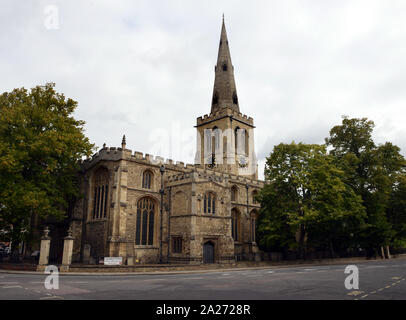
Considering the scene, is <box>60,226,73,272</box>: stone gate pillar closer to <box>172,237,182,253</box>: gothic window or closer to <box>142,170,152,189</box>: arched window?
<box>142,170,152,189</box>: arched window

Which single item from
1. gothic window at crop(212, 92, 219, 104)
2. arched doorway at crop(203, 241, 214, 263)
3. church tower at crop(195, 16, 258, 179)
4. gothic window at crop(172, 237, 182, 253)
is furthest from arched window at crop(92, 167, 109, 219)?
gothic window at crop(212, 92, 219, 104)

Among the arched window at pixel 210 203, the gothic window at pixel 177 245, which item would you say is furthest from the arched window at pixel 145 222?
the arched window at pixel 210 203

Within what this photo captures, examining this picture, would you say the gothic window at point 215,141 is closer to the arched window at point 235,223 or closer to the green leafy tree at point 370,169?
the arched window at point 235,223

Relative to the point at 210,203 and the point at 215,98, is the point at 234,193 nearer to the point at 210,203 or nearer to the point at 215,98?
the point at 210,203

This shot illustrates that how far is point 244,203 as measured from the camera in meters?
43.1

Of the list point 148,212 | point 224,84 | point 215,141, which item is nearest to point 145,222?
point 148,212

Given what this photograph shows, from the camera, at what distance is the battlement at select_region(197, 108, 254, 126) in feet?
169

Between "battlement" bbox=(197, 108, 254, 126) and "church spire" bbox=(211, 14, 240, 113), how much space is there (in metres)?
1.10

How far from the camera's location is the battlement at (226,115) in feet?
169

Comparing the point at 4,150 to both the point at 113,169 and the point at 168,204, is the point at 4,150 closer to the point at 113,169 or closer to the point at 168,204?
the point at 113,169

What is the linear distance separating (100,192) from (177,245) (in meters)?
9.51

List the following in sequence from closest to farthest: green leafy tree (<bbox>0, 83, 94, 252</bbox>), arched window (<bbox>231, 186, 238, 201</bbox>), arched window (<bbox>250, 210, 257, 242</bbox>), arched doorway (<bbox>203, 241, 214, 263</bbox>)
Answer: green leafy tree (<bbox>0, 83, 94, 252</bbox>) → arched doorway (<bbox>203, 241, 214, 263</bbox>) → arched window (<bbox>231, 186, 238, 201</bbox>) → arched window (<bbox>250, 210, 257, 242</bbox>)
